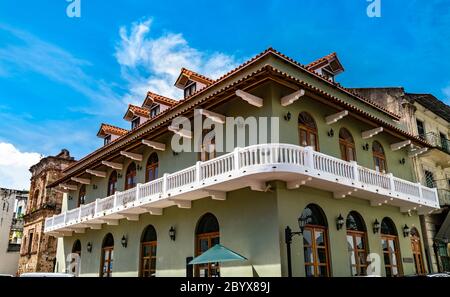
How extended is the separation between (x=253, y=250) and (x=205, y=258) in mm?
1588

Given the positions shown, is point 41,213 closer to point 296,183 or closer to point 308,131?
point 308,131

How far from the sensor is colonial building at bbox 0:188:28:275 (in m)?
38.8

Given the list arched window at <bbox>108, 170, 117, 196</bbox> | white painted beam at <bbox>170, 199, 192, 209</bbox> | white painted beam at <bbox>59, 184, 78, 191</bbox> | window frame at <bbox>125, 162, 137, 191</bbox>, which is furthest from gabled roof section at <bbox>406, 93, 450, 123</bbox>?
white painted beam at <bbox>59, 184, 78, 191</bbox>

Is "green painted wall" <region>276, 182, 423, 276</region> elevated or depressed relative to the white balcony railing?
depressed

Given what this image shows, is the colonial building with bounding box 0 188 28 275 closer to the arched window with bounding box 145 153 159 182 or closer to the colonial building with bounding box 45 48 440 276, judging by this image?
the colonial building with bounding box 45 48 440 276

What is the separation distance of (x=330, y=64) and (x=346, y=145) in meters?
4.22

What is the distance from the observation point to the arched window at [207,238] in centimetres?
1352

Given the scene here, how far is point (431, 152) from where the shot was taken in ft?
67.6

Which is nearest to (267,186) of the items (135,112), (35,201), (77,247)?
(135,112)

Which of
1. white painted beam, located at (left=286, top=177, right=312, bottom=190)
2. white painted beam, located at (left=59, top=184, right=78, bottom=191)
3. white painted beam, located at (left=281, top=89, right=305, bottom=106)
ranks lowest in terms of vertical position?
white painted beam, located at (left=286, top=177, right=312, bottom=190)

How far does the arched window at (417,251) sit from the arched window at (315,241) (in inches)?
283

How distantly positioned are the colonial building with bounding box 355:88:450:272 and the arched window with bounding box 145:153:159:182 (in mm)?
13385
